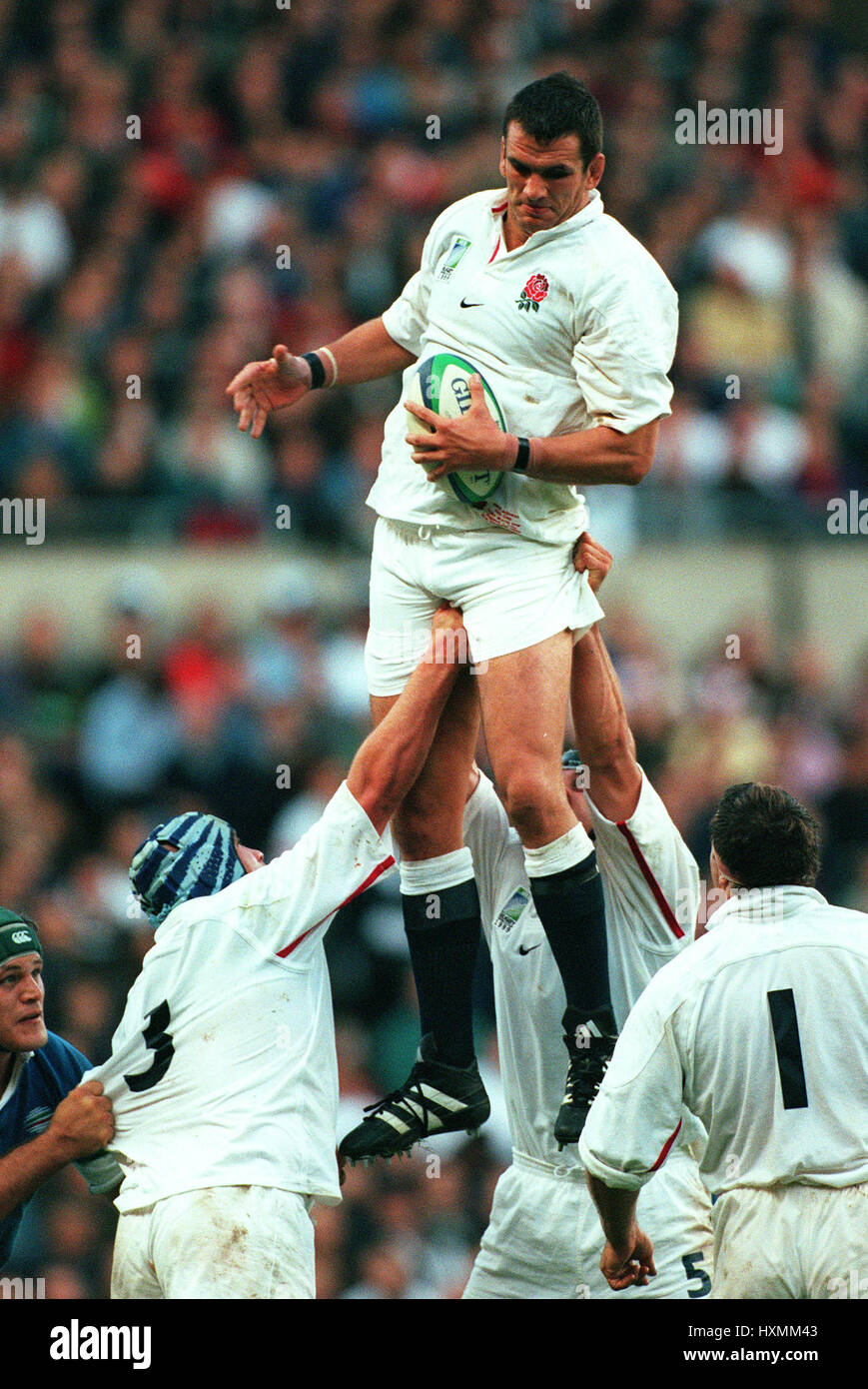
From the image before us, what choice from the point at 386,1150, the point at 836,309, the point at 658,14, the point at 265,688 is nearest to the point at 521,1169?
the point at 386,1150

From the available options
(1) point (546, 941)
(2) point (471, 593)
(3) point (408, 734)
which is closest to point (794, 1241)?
(1) point (546, 941)

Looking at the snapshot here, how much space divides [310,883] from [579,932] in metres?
0.73

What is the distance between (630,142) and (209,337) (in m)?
3.14

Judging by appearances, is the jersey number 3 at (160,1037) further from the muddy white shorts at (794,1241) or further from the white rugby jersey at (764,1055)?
the muddy white shorts at (794,1241)

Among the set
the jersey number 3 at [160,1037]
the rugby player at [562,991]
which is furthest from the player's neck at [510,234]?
the jersey number 3 at [160,1037]

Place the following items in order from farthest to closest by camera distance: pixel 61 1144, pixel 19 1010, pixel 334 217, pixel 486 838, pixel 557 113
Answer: pixel 334 217 < pixel 486 838 < pixel 19 1010 < pixel 61 1144 < pixel 557 113

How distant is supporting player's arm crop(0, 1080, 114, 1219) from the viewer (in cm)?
530

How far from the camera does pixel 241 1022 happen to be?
207 inches

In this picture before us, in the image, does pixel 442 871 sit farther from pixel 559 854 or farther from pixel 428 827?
pixel 559 854

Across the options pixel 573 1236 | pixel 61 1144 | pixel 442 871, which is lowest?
pixel 573 1236

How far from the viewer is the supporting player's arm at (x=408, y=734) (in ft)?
17.5

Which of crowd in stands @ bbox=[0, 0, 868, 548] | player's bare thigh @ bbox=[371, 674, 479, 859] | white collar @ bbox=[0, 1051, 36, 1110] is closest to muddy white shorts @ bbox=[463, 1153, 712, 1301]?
player's bare thigh @ bbox=[371, 674, 479, 859]

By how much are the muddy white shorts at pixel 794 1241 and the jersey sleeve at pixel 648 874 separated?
3.76 feet
